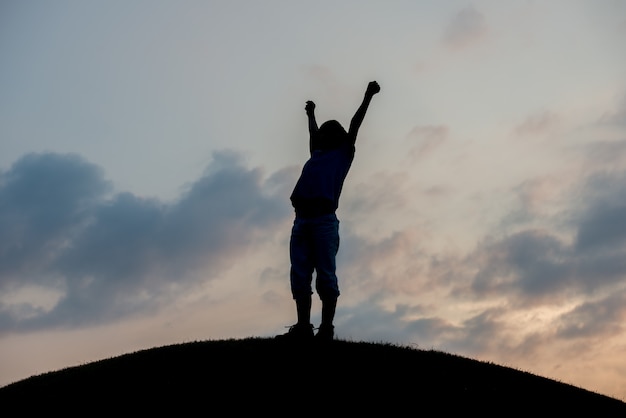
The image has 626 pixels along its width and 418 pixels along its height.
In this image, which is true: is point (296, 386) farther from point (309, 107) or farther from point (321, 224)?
point (309, 107)

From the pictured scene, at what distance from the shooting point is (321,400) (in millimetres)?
9320

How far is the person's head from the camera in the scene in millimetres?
11578

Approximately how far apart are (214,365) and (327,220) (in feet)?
9.92

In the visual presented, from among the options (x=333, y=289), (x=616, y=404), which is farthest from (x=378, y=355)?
(x=616, y=404)

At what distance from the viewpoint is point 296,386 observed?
9.82 metres

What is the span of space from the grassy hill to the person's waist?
7.37ft

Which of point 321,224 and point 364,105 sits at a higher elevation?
point 364,105

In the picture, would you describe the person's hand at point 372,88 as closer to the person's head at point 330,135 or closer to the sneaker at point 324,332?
the person's head at point 330,135

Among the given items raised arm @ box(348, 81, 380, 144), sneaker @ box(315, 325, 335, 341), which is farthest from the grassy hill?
raised arm @ box(348, 81, 380, 144)

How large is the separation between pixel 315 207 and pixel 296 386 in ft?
9.57

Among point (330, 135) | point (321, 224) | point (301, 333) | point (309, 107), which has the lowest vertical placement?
point (301, 333)

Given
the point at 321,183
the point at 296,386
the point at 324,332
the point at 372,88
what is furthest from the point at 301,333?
the point at 372,88

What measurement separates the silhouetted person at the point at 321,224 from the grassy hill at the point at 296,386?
662mm

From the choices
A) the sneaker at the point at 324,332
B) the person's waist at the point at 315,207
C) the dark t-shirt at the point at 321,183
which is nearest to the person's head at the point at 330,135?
the dark t-shirt at the point at 321,183
